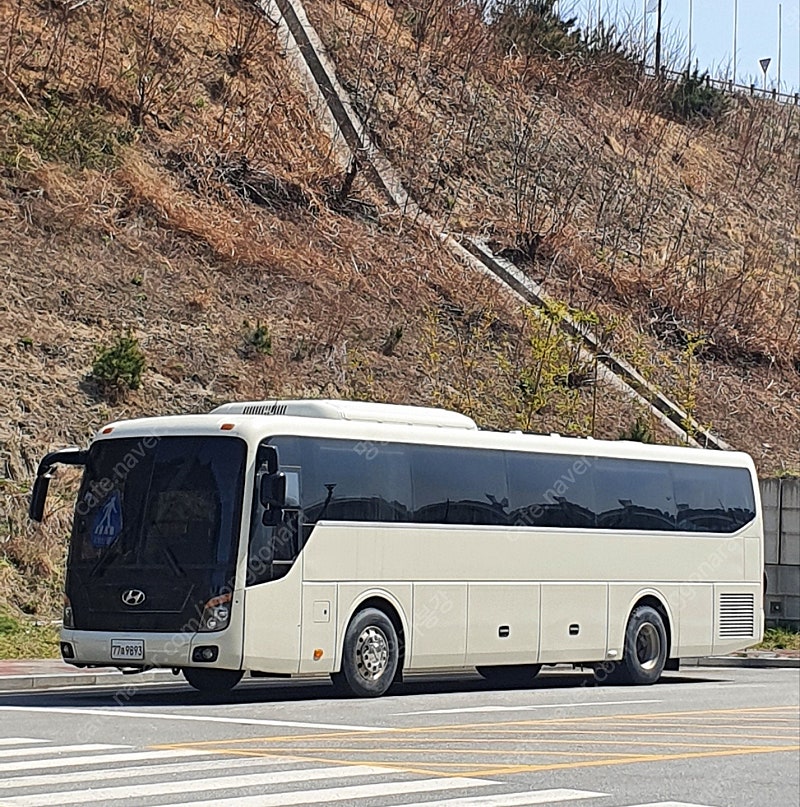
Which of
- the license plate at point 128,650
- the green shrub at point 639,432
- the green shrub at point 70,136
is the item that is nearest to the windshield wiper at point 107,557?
the license plate at point 128,650

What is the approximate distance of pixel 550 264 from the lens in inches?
1935

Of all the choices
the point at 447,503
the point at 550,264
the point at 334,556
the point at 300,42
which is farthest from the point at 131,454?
the point at 300,42

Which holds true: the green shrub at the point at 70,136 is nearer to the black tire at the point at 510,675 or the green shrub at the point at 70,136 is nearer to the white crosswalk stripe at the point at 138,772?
the black tire at the point at 510,675

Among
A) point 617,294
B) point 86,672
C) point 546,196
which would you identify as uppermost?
point 546,196

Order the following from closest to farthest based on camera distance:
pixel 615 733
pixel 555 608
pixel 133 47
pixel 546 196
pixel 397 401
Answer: pixel 615 733 → pixel 555 608 → pixel 397 401 → pixel 133 47 → pixel 546 196

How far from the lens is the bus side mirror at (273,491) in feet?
61.1

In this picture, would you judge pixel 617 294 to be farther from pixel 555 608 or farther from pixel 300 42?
pixel 555 608

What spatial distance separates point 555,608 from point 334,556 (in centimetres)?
443

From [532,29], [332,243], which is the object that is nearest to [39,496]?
[332,243]

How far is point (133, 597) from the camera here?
1880 cm

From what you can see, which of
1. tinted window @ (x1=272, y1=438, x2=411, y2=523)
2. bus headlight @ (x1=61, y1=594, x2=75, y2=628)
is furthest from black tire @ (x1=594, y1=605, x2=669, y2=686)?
bus headlight @ (x1=61, y1=594, x2=75, y2=628)

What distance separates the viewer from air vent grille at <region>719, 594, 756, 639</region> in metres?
25.6

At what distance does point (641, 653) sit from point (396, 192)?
26.3 meters

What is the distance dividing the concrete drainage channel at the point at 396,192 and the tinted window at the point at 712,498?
15.1m
